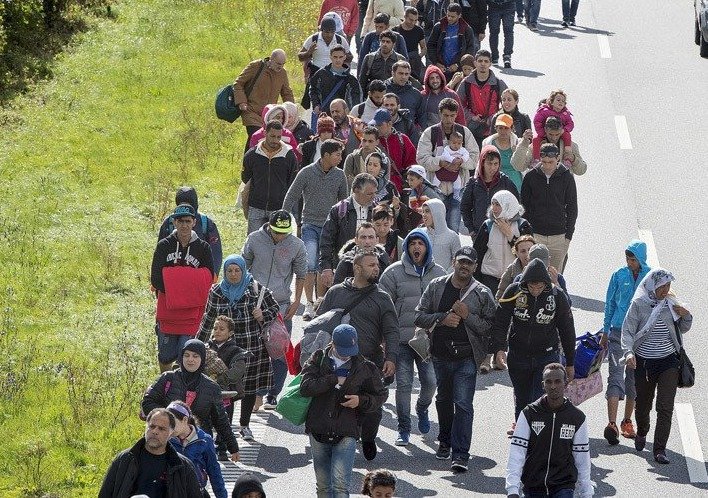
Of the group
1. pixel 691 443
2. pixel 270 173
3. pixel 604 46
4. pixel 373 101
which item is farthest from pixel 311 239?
pixel 604 46

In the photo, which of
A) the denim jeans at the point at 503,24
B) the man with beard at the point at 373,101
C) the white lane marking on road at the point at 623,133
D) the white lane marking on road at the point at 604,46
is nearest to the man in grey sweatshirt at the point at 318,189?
the man with beard at the point at 373,101

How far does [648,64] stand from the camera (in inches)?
1251

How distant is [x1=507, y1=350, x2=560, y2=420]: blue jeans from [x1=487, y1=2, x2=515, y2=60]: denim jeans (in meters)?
15.0

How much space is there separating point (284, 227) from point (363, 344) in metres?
→ 2.44

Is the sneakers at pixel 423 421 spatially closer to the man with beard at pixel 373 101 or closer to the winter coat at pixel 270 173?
the winter coat at pixel 270 173

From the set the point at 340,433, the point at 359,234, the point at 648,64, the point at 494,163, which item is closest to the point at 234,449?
the point at 340,433

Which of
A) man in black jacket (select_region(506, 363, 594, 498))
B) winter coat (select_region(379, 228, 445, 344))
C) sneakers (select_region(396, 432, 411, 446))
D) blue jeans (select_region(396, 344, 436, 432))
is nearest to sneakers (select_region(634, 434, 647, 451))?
blue jeans (select_region(396, 344, 436, 432))

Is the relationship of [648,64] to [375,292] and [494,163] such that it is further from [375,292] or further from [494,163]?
[375,292]

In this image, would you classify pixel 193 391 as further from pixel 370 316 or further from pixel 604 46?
pixel 604 46

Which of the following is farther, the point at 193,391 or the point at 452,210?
the point at 452,210

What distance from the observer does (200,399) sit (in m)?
13.5

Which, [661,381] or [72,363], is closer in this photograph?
[661,381]

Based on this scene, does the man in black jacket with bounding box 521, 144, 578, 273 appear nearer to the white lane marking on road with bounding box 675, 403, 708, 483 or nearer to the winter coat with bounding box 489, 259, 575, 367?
the white lane marking on road with bounding box 675, 403, 708, 483

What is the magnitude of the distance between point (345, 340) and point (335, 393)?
17.3 inches
